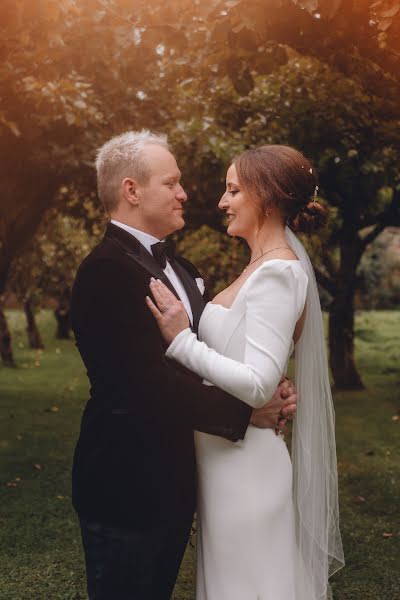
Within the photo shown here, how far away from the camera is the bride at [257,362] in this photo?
2.83 meters

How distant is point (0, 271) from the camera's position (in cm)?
1227

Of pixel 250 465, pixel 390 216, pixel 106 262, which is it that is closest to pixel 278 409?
pixel 250 465

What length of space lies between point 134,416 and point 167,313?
0.43 m

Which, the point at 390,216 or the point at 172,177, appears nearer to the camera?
the point at 172,177

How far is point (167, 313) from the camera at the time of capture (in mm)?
2846

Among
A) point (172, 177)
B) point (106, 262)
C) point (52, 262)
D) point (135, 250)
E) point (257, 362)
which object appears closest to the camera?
point (257, 362)

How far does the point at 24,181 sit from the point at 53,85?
283cm

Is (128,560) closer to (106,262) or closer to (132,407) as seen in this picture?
(132,407)

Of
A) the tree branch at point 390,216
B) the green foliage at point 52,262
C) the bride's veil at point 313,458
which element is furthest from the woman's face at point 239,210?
the green foliage at point 52,262

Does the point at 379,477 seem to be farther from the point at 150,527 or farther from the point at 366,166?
the point at 150,527

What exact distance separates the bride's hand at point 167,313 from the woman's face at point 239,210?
441 millimetres

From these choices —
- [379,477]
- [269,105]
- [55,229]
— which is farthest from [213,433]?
[55,229]

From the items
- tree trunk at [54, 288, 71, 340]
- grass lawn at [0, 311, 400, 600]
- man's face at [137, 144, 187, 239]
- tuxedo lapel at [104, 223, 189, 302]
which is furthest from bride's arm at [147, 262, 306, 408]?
tree trunk at [54, 288, 71, 340]

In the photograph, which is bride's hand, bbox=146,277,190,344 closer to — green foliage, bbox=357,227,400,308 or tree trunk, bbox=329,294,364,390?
tree trunk, bbox=329,294,364,390
